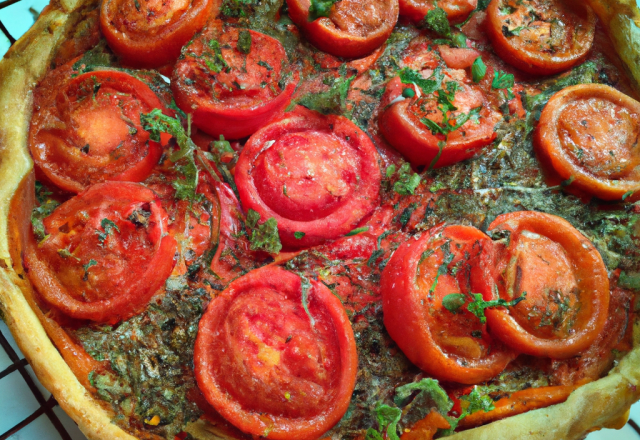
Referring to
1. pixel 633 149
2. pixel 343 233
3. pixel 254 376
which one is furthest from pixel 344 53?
pixel 254 376

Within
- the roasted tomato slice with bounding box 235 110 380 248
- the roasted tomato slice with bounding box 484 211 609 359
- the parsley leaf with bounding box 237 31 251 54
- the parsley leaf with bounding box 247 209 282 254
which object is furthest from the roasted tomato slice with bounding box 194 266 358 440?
the parsley leaf with bounding box 237 31 251 54

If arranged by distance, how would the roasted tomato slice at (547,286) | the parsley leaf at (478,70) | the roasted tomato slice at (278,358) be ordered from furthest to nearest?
1. the parsley leaf at (478,70)
2. the roasted tomato slice at (547,286)
3. the roasted tomato slice at (278,358)

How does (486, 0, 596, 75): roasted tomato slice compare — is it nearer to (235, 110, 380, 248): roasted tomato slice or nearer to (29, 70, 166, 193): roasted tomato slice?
(235, 110, 380, 248): roasted tomato slice

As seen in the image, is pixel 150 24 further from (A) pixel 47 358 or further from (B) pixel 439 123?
(A) pixel 47 358

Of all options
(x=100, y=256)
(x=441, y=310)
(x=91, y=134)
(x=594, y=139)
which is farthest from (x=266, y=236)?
(x=594, y=139)

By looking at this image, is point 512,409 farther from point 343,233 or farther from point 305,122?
point 305,122

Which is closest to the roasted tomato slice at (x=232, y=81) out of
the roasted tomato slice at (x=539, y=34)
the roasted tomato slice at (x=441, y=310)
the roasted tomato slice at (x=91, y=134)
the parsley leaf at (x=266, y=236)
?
the roasted tomato slice at (x=91, y=134)

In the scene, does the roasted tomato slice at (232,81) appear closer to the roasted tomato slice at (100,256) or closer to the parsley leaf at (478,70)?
the roasted tomato slice at (100,256)
